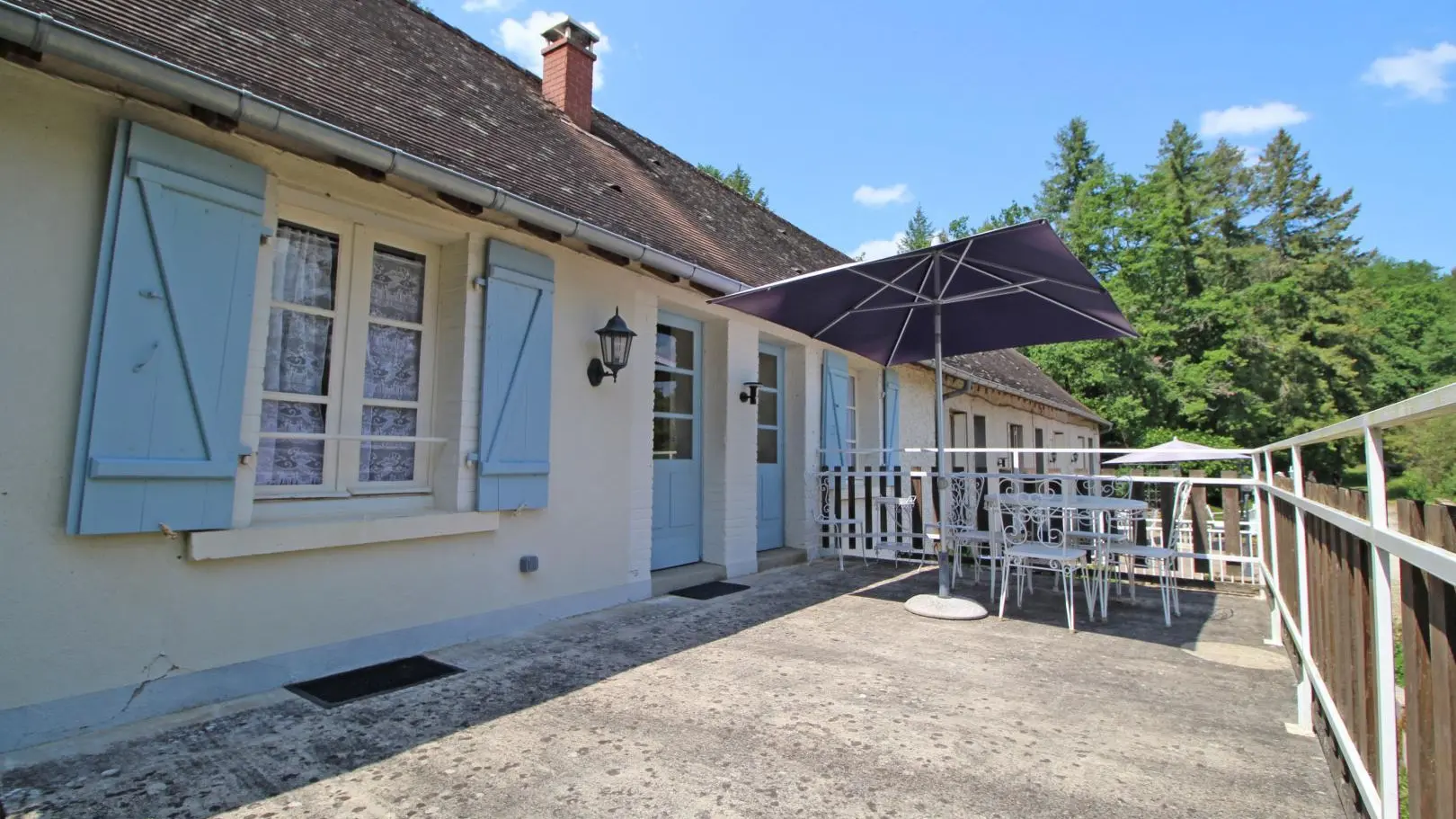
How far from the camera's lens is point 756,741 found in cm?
263

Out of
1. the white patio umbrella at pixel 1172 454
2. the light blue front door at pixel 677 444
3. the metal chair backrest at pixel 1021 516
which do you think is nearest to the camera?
the metal chair backrest at pixel 1021 516

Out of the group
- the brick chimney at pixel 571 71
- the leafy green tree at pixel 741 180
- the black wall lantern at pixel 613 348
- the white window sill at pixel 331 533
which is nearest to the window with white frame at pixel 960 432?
the brick chimney at pixel 571 71

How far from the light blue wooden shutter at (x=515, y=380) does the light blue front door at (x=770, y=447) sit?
2934mm

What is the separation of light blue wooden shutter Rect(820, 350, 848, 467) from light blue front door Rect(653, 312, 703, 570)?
185 cm

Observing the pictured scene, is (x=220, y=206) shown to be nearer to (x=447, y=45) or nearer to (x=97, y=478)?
(x=97, y=478)

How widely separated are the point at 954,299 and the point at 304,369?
422cm

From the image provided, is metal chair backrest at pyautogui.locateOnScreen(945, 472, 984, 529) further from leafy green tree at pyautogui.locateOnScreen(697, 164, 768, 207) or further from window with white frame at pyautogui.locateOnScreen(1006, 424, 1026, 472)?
leafy green tree at pyautogui.locateOnScreen(697, 164, 768, 207)

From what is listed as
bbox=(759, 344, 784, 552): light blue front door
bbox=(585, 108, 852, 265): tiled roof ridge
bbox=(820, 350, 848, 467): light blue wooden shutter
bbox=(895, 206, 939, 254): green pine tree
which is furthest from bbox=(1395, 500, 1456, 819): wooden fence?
bbox=(895, 206, 939, 254): green pine tree

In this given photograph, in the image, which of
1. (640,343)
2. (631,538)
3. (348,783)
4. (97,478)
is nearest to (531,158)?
(640,343)

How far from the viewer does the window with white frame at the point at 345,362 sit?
11.3 ft

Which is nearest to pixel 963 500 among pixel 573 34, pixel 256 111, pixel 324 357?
pixel 324 357

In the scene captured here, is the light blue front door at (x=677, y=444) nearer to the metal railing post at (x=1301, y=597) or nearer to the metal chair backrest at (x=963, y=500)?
the metal chair backrest at (x=963, y=500)

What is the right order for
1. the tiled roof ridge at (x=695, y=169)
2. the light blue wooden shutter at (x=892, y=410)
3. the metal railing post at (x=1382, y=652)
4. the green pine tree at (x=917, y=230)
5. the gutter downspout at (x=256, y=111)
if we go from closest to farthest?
the metal railing post at (x=1382, y=652), the gutter downspout at (x=256, y=111), the tiled roof ridge at (x=695, y=169), the light blue wooden shutter at (x=892, y=410), the green pine tree at (x=917, y=230)

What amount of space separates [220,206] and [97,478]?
4.15 ft
